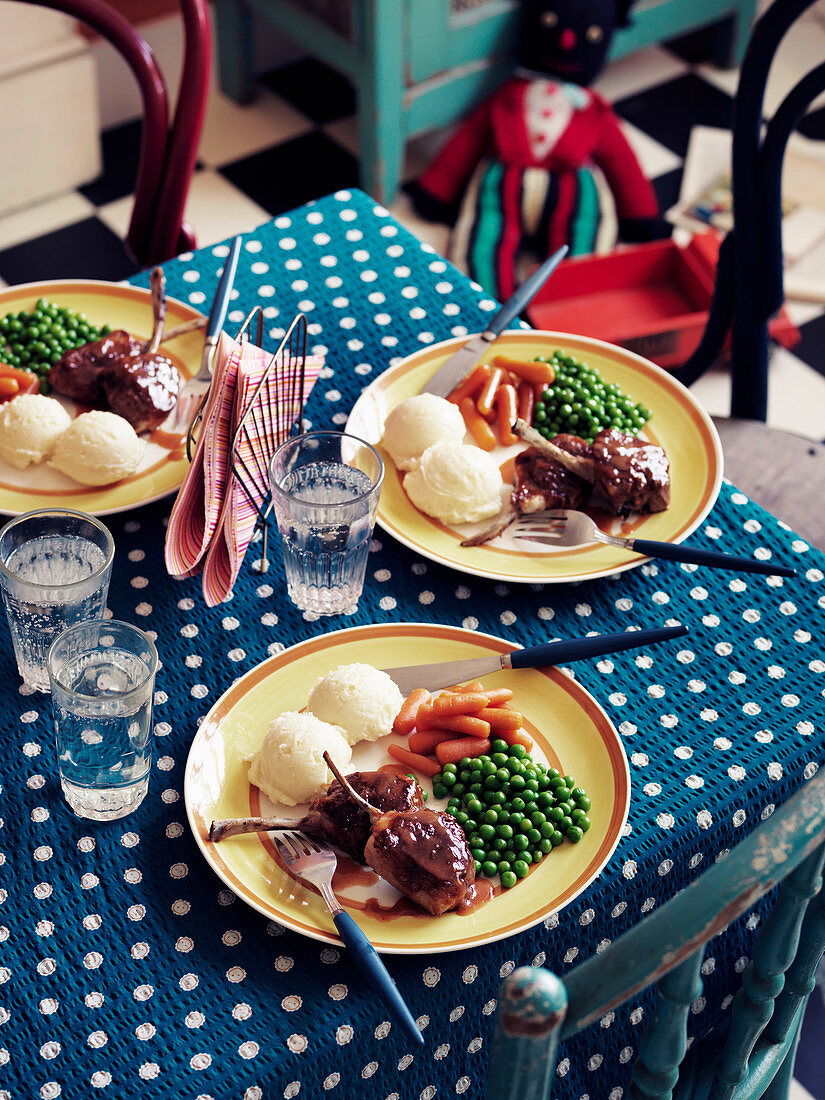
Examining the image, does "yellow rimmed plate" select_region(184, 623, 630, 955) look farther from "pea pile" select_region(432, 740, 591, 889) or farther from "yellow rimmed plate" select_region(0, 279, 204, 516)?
"yellow rimmed plate" select_region(0, 279, 204, 516)

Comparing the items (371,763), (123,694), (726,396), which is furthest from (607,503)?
(726,396)

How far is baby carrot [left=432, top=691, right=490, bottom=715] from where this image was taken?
40.8 inches

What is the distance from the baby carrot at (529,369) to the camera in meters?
1.34

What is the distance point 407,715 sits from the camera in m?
1.05

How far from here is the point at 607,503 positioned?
4.10 feet

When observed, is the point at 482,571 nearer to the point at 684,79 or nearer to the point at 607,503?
the point at 607,503

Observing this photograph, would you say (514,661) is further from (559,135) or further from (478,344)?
(559,135)

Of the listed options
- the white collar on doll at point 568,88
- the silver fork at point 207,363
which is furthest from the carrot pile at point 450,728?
the white collar on doll at point 568,88

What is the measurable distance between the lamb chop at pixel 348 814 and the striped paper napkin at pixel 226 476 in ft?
0.76

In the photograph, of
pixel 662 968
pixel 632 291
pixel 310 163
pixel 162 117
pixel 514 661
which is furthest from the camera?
pixel 310 163

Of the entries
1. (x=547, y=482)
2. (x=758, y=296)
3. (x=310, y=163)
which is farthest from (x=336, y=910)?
(x=310, y=163)

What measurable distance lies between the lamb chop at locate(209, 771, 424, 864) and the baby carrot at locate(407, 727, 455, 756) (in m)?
0.06

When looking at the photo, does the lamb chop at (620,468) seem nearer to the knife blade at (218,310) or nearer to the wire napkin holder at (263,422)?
the wire napkin holder at (263,422)

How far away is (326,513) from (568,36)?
2.21m
